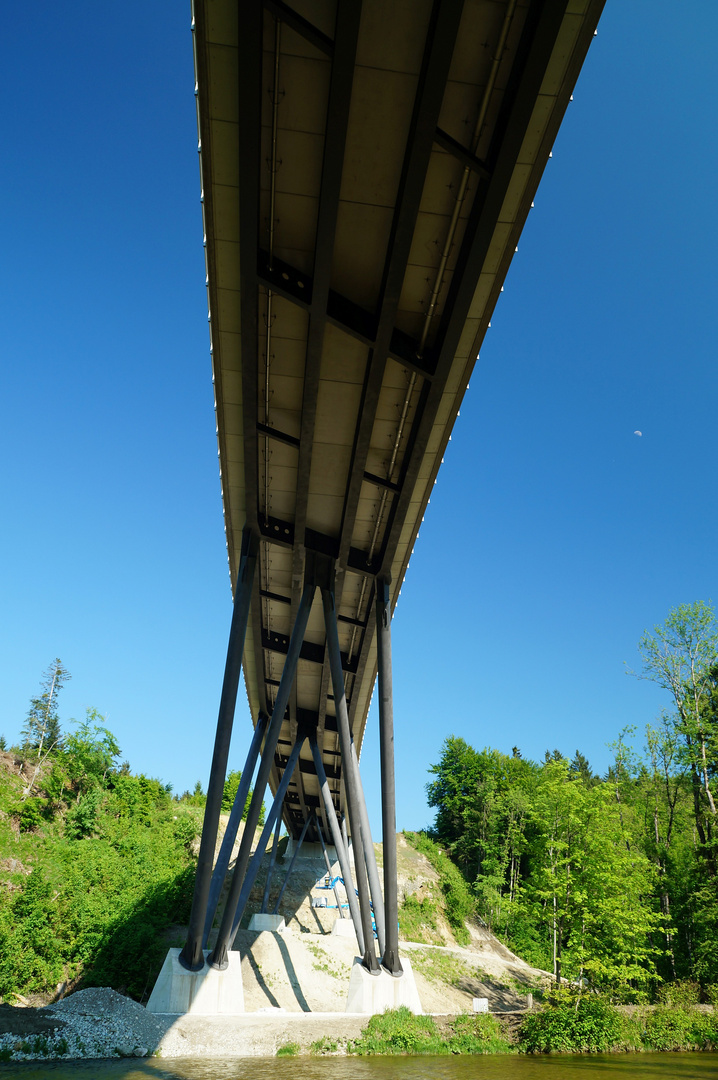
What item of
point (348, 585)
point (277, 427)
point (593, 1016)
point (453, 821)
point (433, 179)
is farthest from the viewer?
point (453, 821)

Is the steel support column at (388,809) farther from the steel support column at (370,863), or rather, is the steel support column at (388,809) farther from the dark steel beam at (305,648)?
the dark steel beam at (305,648)

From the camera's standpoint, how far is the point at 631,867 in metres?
25.5

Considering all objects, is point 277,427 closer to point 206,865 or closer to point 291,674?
point 291,674

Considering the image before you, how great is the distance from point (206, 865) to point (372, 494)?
9804 millimetres

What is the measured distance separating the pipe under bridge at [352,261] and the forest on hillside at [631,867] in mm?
9832

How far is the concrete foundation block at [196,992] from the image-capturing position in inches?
590

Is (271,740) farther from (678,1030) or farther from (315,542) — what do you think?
(678,1030)

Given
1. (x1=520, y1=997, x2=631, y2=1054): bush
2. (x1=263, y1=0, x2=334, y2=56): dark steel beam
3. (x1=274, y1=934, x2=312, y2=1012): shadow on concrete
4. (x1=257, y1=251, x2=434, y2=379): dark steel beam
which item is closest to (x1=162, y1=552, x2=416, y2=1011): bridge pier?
(x1=520, y1=997, x2=631, y2=1054): bush

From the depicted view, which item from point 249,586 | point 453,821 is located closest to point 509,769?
point 453,821

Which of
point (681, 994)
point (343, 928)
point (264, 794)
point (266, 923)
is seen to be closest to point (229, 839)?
point (264, 794)

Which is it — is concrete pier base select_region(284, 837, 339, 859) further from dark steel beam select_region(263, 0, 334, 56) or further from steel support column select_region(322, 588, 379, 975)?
dark steel beam select_region(263, 0, 334, 56)

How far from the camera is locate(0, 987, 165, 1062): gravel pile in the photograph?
11.5 metres

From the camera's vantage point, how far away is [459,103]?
8.68 metres

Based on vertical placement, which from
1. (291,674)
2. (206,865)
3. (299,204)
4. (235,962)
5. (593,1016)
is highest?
(299,204)
